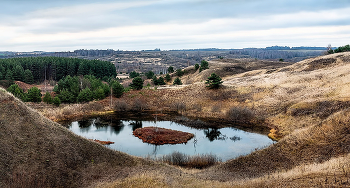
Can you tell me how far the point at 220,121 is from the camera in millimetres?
46375

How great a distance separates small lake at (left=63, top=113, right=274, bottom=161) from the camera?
104 ft

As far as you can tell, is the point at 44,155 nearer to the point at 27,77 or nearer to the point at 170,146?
the point at 170,146

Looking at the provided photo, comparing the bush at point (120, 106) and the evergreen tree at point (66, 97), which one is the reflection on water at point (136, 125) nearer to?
the bush at point (120, 106)

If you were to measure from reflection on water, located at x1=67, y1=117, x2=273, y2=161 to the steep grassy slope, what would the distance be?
32.3 feet

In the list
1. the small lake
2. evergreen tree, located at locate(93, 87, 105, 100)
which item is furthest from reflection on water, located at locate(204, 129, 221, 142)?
evergreen tree, located at locate(93, 87, 105, 100)

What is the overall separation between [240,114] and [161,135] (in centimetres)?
1589

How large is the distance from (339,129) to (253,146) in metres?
11.9

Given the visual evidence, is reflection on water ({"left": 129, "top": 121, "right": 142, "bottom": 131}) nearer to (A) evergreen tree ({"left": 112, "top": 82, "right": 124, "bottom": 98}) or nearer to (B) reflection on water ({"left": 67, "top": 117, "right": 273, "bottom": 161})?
(B) reflection on water ({"left": 67, "top": 117, "right": 273, "bottom": 161})


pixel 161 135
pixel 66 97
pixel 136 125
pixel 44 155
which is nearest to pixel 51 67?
→ pixel 66 97

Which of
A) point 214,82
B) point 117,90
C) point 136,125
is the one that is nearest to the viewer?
point 136,125

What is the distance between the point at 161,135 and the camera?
123 feet

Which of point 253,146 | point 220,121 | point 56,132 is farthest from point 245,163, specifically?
point 220,121

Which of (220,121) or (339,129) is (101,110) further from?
(339,129)

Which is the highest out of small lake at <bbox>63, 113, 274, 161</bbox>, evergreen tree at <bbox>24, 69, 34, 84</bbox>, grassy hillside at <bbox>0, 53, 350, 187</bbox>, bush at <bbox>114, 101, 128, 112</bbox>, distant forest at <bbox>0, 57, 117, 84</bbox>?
distant forest at <bbox>0, 57, 117, 84</bbox>
